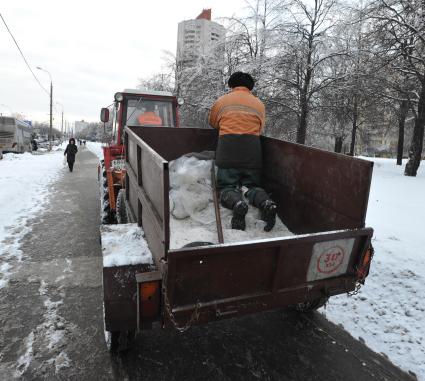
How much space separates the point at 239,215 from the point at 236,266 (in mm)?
1232

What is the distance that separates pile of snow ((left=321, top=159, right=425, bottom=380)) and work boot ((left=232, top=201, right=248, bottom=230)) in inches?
50.1

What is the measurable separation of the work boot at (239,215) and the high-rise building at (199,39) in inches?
590

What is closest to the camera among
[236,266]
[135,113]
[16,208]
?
[236,266]

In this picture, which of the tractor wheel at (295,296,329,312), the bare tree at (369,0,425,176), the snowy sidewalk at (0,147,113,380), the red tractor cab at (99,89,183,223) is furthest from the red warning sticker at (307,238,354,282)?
the bare tree at (369,0,425,176)

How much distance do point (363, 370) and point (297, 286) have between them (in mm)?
937

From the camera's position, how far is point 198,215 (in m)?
3.84

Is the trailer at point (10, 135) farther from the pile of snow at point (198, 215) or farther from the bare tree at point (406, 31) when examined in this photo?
the pile of snow at point (198, 215)

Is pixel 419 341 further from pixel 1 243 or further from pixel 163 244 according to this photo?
pixel 1 243

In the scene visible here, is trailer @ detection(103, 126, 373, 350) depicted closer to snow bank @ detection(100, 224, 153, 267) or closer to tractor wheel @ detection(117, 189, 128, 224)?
snow bank @ detection(100, 224, 153, 267)

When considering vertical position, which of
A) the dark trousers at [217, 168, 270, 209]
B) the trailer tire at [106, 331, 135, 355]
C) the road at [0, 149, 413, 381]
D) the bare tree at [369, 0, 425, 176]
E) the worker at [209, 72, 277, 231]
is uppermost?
the bare tree at [369, 0, 425, 176]

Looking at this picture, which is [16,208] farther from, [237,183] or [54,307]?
[237,183]

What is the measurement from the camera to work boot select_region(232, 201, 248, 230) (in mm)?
Result: 3393

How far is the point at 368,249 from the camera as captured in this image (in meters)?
2.69

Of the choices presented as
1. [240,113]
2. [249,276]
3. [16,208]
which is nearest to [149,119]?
[240,113]
